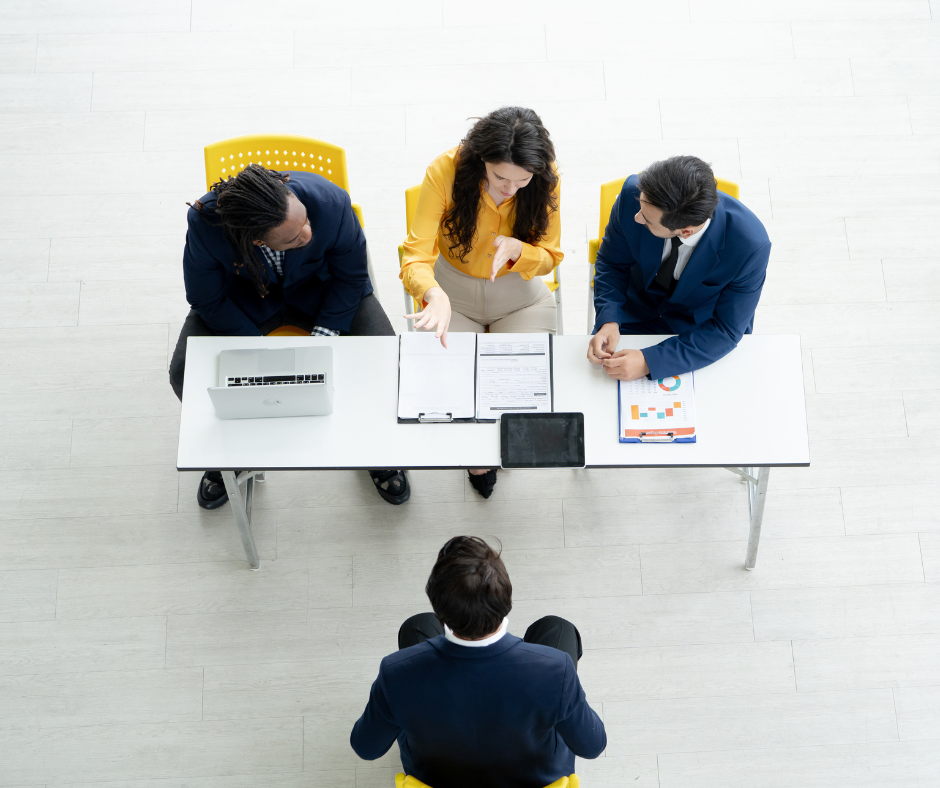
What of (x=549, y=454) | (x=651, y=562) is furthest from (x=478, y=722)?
(x=651, y=562)

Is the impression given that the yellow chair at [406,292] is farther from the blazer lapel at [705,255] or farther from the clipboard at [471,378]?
the blazer lapel at [705,255]

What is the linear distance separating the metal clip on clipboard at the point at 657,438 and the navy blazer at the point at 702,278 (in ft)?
0.55

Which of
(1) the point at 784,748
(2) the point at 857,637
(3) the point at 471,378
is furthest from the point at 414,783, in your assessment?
(2) the point at 857,637

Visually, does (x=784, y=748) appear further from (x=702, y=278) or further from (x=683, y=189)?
(x=683, y=189)

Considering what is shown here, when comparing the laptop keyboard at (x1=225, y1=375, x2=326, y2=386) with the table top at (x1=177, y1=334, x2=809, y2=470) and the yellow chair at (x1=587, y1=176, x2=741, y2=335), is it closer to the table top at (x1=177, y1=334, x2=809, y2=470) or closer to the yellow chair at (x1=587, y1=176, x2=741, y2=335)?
the table top at (x1=177, y1=334, x2=809, y2=470)

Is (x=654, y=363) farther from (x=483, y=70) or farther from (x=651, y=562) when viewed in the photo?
(x=483, y=70)

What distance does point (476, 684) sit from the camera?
1.62 meters

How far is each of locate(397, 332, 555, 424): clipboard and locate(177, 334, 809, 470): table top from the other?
0.09ft

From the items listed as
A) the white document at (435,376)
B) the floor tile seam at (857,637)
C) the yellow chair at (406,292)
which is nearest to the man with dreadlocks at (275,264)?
the yellow chair at (406,292)

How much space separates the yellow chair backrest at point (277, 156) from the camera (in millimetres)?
2459

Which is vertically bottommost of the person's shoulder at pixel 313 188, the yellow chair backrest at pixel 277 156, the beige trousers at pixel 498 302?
the beige trousers at pixel 498 302

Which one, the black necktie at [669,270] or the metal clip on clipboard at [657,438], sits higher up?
the black necktie at [669,270]

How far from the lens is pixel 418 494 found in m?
2.87

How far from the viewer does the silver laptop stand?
2.05 meters
